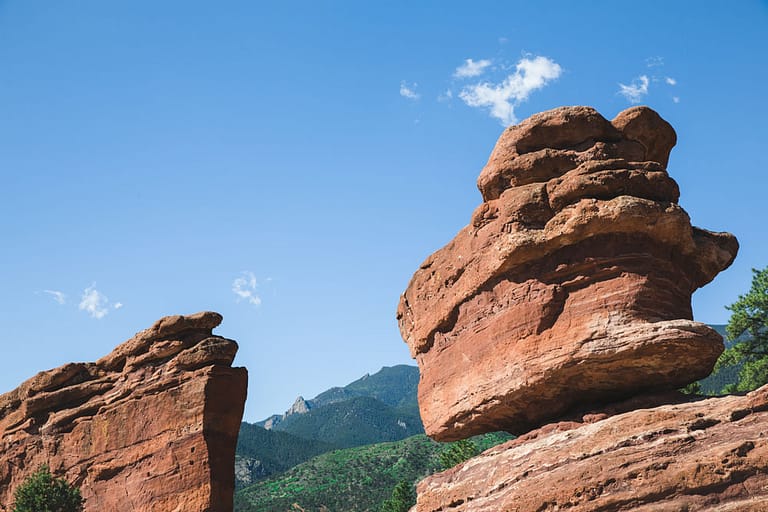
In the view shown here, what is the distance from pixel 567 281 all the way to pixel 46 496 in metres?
25.9

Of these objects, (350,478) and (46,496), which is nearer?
(46,496)

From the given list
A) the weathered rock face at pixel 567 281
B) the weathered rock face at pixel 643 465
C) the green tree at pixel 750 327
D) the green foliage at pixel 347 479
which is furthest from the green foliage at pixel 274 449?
the weathered rock face at pixel 643 465

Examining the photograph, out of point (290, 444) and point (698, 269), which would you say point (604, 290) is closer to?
point (698, 269)

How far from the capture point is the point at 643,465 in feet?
57.9

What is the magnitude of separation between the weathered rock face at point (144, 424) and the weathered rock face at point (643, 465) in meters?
14.6

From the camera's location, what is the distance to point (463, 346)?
25.4 meters

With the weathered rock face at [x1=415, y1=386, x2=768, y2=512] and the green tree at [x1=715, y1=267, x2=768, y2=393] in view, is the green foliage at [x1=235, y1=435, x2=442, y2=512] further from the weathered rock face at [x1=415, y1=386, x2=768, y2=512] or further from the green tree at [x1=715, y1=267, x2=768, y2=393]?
the weathered rock face at [x1=415, y1=386, x2=768, y2=512]

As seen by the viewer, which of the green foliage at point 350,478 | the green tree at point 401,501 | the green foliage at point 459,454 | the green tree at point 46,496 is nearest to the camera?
the green tree at point 46,496

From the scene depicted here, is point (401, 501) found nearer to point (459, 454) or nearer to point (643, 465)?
point (459, 454)

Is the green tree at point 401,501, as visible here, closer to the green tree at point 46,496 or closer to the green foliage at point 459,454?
the green foliage at point 459,454

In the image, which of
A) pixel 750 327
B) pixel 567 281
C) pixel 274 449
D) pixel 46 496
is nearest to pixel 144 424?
pixel 46 496

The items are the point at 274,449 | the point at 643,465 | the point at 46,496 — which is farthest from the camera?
the point at 274,449

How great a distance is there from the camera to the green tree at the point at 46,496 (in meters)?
32.9

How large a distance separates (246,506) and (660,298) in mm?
105849
